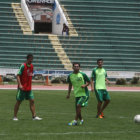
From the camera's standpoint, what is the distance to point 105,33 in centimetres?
5369

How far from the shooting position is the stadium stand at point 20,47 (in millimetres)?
49281

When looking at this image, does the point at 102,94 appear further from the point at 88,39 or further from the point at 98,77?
the point at 88,39

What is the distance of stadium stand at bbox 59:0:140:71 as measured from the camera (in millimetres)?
51344

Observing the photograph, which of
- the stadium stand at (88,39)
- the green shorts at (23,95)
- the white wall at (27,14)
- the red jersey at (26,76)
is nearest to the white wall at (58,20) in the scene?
the stadium stand at (88,39)

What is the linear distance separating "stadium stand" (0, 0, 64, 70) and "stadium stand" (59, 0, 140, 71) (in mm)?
1763

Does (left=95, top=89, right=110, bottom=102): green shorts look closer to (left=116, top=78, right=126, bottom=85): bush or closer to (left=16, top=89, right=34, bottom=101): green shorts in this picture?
(left=16, top=89, right=34, bottom=101): green shorts

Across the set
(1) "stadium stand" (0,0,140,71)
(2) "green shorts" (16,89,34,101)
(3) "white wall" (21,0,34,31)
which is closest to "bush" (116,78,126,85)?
(1) "stadium stand" (0,0,140,71)

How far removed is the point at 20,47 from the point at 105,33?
8.78 meters

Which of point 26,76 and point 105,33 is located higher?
point 105,33

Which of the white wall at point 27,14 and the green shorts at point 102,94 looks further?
the white wall at point 27,14

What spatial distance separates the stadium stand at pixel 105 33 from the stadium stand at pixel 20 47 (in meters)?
1.76

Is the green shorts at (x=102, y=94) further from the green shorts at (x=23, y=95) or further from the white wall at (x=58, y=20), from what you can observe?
the white wall at (x=58, y=20)

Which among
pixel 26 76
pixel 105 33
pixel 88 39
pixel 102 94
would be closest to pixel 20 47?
pixel 88 39

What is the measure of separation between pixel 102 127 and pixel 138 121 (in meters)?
0.94
